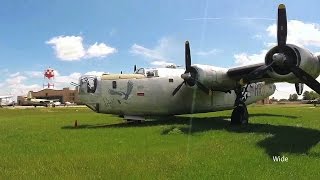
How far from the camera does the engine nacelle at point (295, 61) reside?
1622cm

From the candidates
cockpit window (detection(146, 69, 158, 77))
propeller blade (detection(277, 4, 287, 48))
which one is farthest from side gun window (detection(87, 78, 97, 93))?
propeller blade (detection(277, 4, 287, 48))

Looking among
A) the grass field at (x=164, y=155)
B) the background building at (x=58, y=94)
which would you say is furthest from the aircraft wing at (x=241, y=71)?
the background building at (x=58, y=94)

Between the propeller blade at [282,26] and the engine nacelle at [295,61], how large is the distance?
11.7 inches

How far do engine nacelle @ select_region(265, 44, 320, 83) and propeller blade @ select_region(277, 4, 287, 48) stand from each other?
0.30 metres

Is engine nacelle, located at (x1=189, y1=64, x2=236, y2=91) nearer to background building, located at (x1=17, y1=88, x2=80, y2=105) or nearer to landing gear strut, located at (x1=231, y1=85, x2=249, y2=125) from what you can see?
landing gear strut, located at (x1=231, y1=85, x2=249, y2=125)

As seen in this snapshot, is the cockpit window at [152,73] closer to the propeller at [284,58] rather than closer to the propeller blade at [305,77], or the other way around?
the propeller at [284,58]

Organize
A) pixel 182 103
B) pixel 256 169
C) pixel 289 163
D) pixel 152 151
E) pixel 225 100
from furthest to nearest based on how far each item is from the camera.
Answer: pixel 225 100
pixel 182 103
pixel 152 151
pixel 289 163
pixel 256 169

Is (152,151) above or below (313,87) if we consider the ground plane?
below

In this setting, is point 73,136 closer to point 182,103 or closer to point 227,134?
point 227,134

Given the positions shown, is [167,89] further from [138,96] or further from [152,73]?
[138,96]

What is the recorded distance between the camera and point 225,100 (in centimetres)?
2888

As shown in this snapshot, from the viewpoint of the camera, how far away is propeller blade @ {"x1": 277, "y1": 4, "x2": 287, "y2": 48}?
1602cm

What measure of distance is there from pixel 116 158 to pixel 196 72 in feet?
37.0

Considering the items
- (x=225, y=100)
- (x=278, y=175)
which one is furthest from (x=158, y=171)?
(x=225, y=100)
